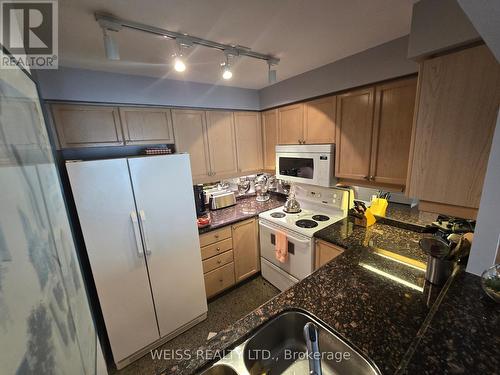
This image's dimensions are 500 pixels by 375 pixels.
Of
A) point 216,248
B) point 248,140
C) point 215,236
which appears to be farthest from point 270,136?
point 216,248

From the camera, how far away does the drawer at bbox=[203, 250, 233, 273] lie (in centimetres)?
216

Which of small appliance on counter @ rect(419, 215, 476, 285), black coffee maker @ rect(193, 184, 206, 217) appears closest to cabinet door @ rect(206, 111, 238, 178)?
black coffee maker @ rect(193, 184, 206, 217)

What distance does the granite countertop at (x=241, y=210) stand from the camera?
2205 millimetres

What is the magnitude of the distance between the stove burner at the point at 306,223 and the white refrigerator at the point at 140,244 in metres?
1.05

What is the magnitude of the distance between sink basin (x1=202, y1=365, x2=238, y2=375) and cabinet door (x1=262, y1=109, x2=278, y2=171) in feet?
7.42

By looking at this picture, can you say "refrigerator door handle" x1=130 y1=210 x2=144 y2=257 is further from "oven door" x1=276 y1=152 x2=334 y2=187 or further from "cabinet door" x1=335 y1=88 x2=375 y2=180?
"cabinet door" x1=335 y1=88 x2=375 y2=180

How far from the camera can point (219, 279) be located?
227 centimetres

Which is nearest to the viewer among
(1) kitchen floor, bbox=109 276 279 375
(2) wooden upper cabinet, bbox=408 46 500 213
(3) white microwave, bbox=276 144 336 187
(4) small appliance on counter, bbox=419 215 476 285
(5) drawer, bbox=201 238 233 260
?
(2) wooden upper cabinet, bbox=408 46 500 213

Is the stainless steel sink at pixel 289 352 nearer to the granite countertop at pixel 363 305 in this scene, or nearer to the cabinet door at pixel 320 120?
the granite countertop at pixel 363 305

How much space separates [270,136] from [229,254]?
5.30ft

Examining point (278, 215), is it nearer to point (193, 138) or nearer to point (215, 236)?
point (215, 236)

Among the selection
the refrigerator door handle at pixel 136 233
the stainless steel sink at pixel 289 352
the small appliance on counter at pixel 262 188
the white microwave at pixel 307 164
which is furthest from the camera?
the small appliance on counter at pixel 262 188

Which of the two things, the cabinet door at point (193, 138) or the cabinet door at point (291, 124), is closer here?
the cabinet door at point (193, 138)
